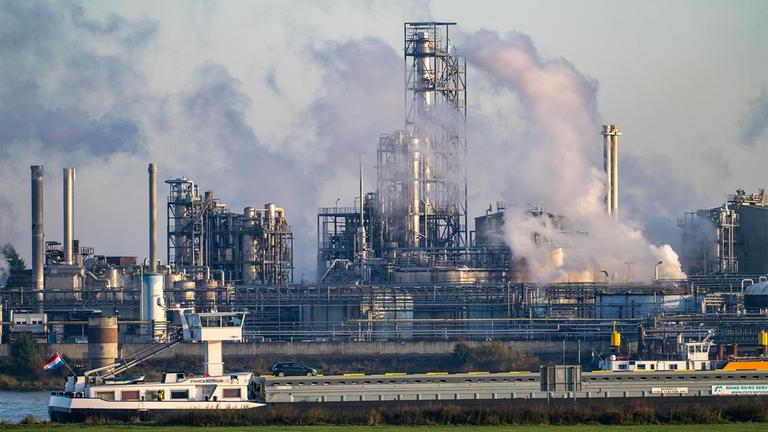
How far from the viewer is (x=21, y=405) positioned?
260ft

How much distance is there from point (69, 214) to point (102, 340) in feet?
77.7

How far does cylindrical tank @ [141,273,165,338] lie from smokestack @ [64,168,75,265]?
15.0m

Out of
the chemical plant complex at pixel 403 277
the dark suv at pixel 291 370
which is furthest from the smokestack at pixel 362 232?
the dark suv at pixel 291 370

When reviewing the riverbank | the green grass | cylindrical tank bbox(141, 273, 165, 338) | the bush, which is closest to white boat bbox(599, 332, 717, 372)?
the green grass

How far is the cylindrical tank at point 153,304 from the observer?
102 meters

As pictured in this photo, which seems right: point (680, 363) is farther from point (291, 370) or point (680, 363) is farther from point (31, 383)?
point (31, 383)

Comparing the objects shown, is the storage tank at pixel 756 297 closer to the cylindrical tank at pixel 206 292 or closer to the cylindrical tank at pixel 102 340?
the cylindrical tank at pixel 206 292

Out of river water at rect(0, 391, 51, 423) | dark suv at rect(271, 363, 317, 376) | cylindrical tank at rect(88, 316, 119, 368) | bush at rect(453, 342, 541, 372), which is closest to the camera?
river water at rect(0, 391, 51, 423)

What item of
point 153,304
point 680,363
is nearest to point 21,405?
point 153,304

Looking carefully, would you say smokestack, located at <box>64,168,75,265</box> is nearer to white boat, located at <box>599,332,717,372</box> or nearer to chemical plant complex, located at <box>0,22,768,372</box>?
chemical plant complex, located at <box>0,22,768,372</box>

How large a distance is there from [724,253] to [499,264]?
1733 cm

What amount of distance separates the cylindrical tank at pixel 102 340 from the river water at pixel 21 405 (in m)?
5.24

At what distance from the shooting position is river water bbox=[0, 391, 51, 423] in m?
70.8

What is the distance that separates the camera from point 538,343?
10206 centimetres
